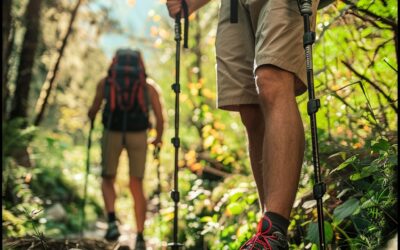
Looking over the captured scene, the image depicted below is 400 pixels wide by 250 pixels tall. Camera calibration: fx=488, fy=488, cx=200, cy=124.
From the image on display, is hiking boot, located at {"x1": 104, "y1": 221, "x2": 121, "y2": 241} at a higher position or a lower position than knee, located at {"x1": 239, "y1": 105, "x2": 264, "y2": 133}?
lower

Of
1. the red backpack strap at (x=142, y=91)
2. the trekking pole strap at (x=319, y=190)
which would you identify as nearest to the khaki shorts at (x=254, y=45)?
the trekking pole strap at (x=319, y=190)

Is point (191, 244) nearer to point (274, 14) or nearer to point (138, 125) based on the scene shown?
point (138, 125)

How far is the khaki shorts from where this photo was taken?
104 inches

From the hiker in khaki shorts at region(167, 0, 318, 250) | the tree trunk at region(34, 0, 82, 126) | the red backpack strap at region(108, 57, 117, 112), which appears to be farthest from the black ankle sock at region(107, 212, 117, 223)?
the tree trunk at region(34, 0, 82, 126)

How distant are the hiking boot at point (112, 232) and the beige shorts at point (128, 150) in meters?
0.67

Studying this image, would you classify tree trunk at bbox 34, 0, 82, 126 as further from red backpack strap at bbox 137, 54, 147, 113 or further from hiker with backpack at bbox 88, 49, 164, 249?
red backpack strap at bbox 137, 54, 147, 113

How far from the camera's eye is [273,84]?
256 centimetres

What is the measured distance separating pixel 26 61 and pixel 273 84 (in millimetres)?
8165

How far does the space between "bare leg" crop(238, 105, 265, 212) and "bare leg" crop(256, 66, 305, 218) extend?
564mm

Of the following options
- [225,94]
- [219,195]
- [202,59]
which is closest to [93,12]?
[202,59]

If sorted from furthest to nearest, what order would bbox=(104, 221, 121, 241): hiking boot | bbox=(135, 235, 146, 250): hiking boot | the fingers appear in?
bbox=(104, 221, 121, 241): hiking boot → bbox=(135, 235, 146, 250): hiking boot → the fingers

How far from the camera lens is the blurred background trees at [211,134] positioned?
3.03 metres

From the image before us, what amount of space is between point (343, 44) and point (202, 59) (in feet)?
32.3

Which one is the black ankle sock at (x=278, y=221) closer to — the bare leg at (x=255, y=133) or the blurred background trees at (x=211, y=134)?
the blurred background trees at (x=211, y=134)
